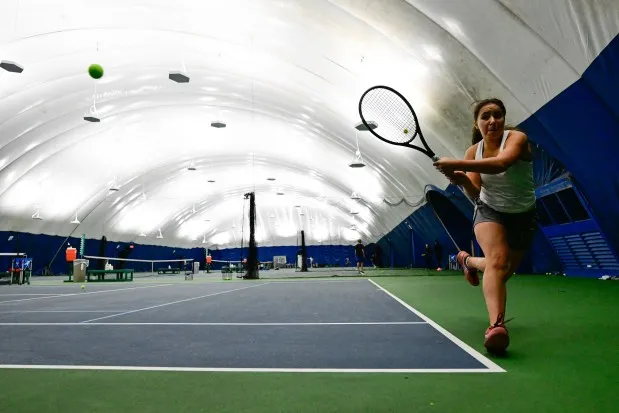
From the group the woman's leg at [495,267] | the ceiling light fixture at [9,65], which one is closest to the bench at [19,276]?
the ceiling light fixture at [9,65]

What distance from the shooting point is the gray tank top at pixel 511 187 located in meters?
3.01

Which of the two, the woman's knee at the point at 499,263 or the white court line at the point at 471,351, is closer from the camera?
the white court line at the point at 471,351

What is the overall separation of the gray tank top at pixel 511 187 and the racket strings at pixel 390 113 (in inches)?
63.1

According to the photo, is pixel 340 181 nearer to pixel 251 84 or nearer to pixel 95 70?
pixel 251 84

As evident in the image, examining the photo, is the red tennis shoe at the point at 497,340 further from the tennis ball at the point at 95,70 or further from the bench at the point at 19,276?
the bench at the point at 19,276

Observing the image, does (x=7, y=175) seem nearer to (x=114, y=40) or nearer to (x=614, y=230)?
(x=114, y=40)

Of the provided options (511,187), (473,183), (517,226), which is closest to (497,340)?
(517,226)

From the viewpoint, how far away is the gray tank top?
301 cm

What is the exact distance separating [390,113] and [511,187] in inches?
83.8

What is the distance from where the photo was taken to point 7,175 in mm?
22391

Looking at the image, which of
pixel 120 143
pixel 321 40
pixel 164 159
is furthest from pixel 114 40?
pixel 164 159

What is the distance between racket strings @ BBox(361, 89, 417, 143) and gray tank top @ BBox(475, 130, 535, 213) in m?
1.60

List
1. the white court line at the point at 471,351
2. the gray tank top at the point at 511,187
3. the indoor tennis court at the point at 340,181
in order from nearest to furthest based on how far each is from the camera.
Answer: the indoor tennis court at the point at 340,181, the white court line at the point at 471,351, the gray tank top at the point at 511,187

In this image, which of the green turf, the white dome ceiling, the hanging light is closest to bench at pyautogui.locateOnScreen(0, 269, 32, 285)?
the white dome ceiling
